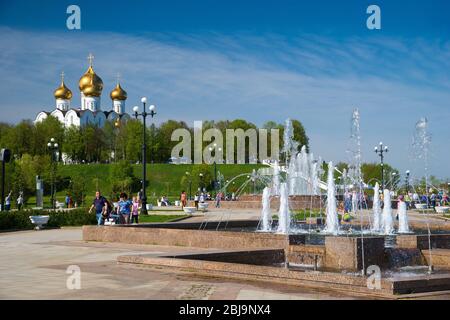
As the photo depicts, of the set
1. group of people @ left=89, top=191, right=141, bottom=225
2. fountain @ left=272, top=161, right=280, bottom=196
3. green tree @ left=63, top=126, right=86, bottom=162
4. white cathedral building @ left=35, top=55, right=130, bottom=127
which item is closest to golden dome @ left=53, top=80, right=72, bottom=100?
white cathedral building @ left=35, top=55, right=130, bottom=127

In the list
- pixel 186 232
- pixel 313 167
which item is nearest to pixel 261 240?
pixel 186 232

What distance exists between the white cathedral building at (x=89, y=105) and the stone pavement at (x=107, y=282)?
8848cm

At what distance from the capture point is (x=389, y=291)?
7770mm

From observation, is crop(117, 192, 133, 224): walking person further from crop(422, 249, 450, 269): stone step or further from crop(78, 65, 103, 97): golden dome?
crop(78, 65, 103, 97): golden dome

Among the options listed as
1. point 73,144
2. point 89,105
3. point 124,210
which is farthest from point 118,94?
point 124,210

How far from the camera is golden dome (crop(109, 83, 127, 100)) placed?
106875 mm

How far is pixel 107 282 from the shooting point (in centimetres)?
922

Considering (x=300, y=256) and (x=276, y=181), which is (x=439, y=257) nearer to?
(x=300, y=256)

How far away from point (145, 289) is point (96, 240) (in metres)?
8.45

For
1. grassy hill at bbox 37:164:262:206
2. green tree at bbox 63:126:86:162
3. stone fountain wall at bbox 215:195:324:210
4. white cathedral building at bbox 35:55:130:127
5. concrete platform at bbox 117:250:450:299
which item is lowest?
concrete platform at bbox 117:250:450:299

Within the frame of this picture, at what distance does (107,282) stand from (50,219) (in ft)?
48.6

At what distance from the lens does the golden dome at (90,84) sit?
100125mm
